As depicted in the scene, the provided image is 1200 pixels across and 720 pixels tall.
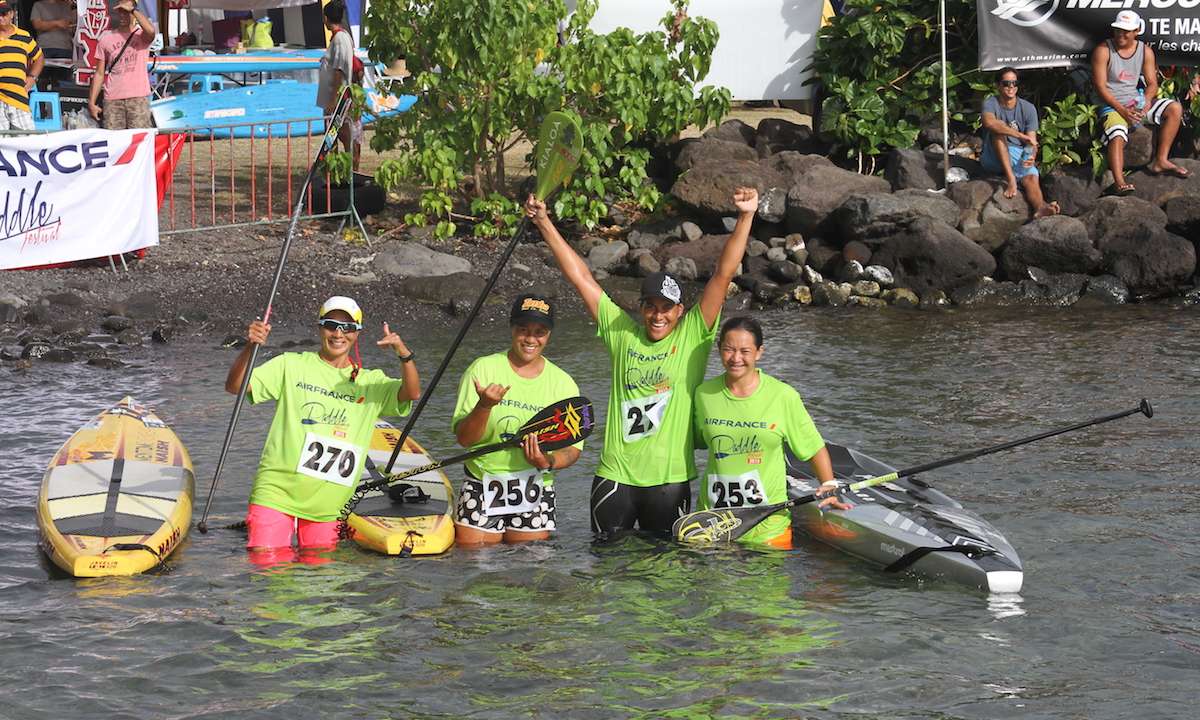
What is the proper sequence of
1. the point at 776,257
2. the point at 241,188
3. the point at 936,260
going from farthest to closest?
the point at 241,188, the point at 776,257, the point at 936,260

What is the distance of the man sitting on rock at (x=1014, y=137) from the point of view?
1468 cm

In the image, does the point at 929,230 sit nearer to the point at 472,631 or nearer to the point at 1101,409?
the point at 1101,409

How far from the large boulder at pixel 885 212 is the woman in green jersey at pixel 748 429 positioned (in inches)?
340

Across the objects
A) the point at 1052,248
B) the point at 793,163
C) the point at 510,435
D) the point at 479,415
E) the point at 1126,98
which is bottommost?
the point at 510,435

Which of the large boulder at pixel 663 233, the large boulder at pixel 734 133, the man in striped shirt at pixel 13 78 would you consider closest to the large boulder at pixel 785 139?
the large boulder at pixel 734 133

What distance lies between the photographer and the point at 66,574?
6.49 meters

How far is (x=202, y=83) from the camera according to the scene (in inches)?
775

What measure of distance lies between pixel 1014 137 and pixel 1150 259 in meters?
2.14

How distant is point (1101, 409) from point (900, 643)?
489 cm

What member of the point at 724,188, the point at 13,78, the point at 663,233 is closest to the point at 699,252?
the point at 663,233

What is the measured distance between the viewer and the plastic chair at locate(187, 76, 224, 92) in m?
19.6

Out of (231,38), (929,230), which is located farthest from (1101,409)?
(231,38)

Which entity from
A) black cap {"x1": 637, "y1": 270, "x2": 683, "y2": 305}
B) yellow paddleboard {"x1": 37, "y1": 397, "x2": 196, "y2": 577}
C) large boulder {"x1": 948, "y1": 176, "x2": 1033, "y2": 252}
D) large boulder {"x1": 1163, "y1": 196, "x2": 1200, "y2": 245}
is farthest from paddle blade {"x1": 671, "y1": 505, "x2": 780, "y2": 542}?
large boulder {"x1": 1163, "y1": 196, "x2": 1200, "y2": 245}

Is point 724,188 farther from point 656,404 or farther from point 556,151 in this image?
point 656,404
